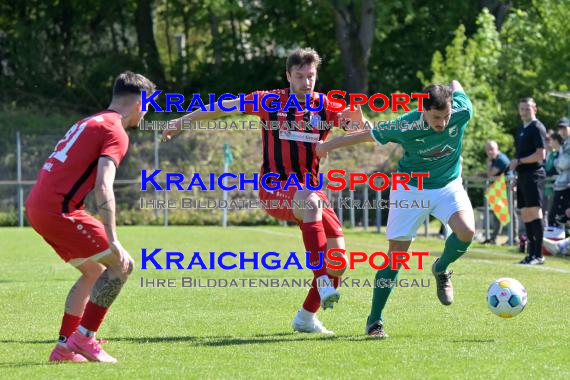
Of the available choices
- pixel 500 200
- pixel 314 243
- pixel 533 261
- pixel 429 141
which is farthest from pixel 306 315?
pixel 500 200

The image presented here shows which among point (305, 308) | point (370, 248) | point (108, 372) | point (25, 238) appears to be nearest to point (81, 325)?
point (108, 372)

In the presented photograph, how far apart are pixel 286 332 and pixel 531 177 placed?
691 cm

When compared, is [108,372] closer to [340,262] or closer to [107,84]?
[340,262]

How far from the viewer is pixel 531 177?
14.9 m

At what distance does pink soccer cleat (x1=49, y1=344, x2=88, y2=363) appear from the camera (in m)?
7.43

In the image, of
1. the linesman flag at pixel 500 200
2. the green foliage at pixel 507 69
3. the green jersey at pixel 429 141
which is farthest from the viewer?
the green foliage at pixel 507 69

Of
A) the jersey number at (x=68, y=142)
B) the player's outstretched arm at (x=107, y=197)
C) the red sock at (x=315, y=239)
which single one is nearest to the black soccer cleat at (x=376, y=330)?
the red sock at (x=315, y=239)

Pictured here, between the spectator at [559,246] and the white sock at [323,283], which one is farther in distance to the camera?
the spectator at [559,246]

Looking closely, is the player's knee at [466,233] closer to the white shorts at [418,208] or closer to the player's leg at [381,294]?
the white shorts at [418,208]

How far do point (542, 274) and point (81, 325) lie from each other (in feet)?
24.2

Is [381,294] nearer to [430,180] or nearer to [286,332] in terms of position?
[286,332]

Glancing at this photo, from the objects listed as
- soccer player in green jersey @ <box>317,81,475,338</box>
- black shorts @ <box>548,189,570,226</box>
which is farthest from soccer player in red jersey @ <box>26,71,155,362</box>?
black shorts @ <box>548,189,570,226</box>

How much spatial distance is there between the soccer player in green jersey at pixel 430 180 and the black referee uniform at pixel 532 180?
20.0ft

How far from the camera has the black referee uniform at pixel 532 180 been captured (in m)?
14.8
